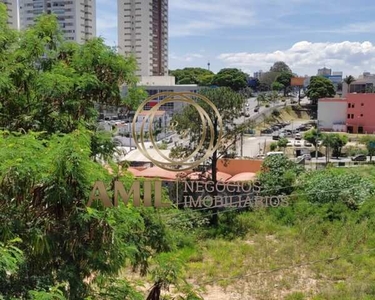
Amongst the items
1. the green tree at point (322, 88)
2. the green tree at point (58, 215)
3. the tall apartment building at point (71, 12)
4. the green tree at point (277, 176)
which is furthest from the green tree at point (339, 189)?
the tall apartment building at point (71, 12)

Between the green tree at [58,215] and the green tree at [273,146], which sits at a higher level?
the green tree at [58,215]

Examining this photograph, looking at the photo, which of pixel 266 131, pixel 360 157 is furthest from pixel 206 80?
pixel 360 157

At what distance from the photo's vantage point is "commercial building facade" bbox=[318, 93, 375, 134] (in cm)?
3222

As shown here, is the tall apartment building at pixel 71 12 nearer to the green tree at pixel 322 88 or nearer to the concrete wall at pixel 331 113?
the green tree at pixel 322 88

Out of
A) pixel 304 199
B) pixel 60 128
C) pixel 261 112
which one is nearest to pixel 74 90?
pixel 60 128

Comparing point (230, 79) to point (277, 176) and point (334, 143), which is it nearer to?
point (334, 143)

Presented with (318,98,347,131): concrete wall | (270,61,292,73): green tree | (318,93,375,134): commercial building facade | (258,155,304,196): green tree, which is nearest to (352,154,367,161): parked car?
(318,93,375,134): commercial building facade

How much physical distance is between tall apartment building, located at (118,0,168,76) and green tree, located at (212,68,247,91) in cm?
658

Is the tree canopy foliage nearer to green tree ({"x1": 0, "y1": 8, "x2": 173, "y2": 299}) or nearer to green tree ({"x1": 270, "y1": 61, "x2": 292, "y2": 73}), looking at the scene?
green tree ({"x1": 0, "y1": 8, "x2": 173, "y2": 299})

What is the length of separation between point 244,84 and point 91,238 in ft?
145

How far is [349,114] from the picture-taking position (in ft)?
109

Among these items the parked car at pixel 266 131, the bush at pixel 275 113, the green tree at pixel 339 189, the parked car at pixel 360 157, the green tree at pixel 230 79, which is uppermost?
the green tree at pixel 230 79

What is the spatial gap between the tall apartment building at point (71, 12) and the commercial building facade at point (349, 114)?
21.8 meters

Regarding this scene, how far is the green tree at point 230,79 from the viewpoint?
45.2m
